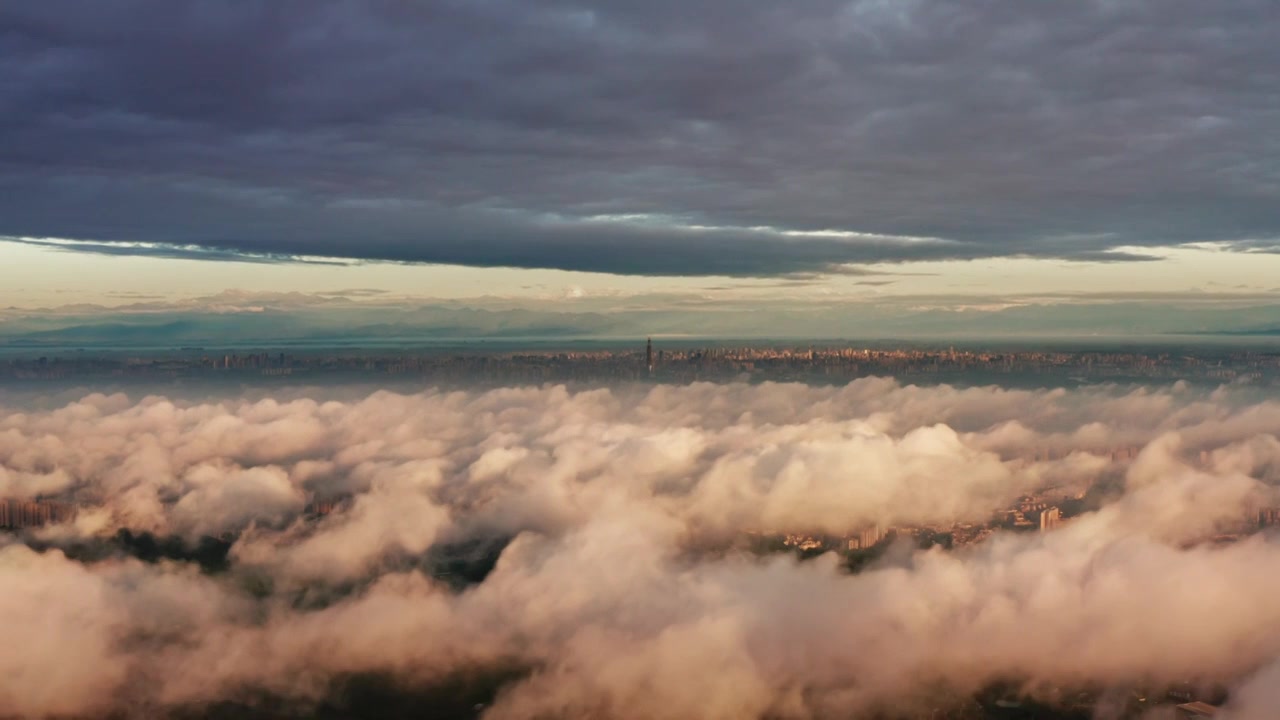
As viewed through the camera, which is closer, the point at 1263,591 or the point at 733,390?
the point at 1263,591

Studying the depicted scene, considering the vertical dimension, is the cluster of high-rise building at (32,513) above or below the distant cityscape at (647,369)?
below

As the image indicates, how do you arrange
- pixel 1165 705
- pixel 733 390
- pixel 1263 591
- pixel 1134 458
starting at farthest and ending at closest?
1. pixel 733 390
2. pixel 1134 458
3. pixel 1263 591
4. pixel 1165 705

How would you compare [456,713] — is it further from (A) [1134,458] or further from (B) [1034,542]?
(A) [1134,458]

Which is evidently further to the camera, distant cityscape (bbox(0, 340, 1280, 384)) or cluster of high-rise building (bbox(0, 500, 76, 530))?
distant cityscape (bbox(0, 340, 1280, 384))

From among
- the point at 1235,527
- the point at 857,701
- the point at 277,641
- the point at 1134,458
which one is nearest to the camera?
the point at 857,701

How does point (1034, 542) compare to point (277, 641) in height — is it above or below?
above

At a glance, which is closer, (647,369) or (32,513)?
(32,513)

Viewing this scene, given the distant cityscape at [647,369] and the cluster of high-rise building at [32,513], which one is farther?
the distant cityscape at [647,369]

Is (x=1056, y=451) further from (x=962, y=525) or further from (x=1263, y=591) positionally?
(x=1263, y=591)

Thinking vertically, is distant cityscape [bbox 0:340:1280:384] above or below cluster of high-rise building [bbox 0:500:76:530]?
above

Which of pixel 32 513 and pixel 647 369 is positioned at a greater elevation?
pixel 647 369

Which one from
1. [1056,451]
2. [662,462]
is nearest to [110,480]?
[662,462]
